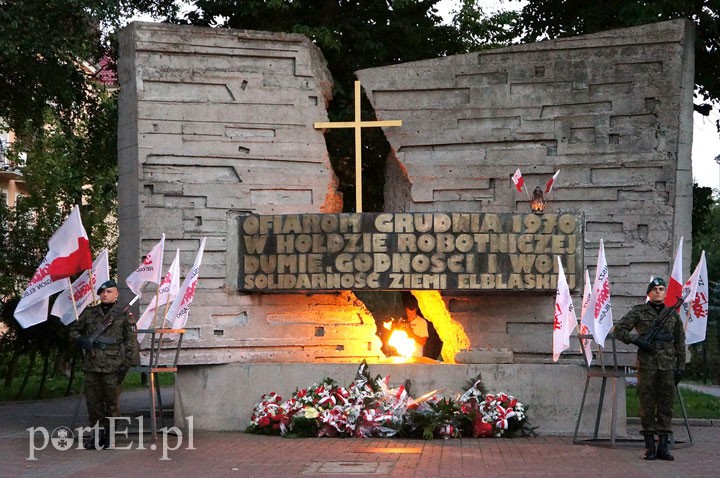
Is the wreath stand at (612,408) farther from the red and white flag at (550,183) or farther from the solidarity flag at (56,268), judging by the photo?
the solidarity flag at (56,268)

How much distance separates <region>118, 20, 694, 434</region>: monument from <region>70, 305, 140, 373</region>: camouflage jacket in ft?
6.38

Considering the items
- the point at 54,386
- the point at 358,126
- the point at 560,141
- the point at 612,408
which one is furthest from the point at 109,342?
the point at 54,386

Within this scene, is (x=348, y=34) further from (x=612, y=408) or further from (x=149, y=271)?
(x=612, y=408)

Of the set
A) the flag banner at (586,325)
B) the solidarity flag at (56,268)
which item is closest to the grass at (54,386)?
the solidarity flag at (56,268)

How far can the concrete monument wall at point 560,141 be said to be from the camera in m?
15.5

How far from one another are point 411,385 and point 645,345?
370cm

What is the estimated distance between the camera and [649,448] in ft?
42.2

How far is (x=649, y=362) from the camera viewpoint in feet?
43.1

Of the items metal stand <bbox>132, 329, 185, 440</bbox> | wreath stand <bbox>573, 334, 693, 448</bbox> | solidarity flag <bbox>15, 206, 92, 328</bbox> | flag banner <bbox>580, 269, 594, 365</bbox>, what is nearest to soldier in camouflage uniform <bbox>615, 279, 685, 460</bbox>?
wreath stand <bbox>573, 334, 693, 448</bbox>

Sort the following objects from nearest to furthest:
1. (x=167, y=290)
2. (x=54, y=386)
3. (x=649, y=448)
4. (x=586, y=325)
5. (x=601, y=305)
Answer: (x=649, y=448) → (x=601, y=305) → (x=586, y=325) → (x=167, y=290) → (x=54, y=386)

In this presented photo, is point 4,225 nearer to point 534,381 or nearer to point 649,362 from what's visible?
point 534,381

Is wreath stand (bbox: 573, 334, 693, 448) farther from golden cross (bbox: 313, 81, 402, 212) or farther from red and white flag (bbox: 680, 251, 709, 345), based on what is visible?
golden cross (bbox: 313, 81, 402, 212)

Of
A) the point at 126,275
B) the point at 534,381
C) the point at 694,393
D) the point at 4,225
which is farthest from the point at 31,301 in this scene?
the point at 694,393

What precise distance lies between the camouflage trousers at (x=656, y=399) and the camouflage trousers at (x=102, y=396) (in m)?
6.00
